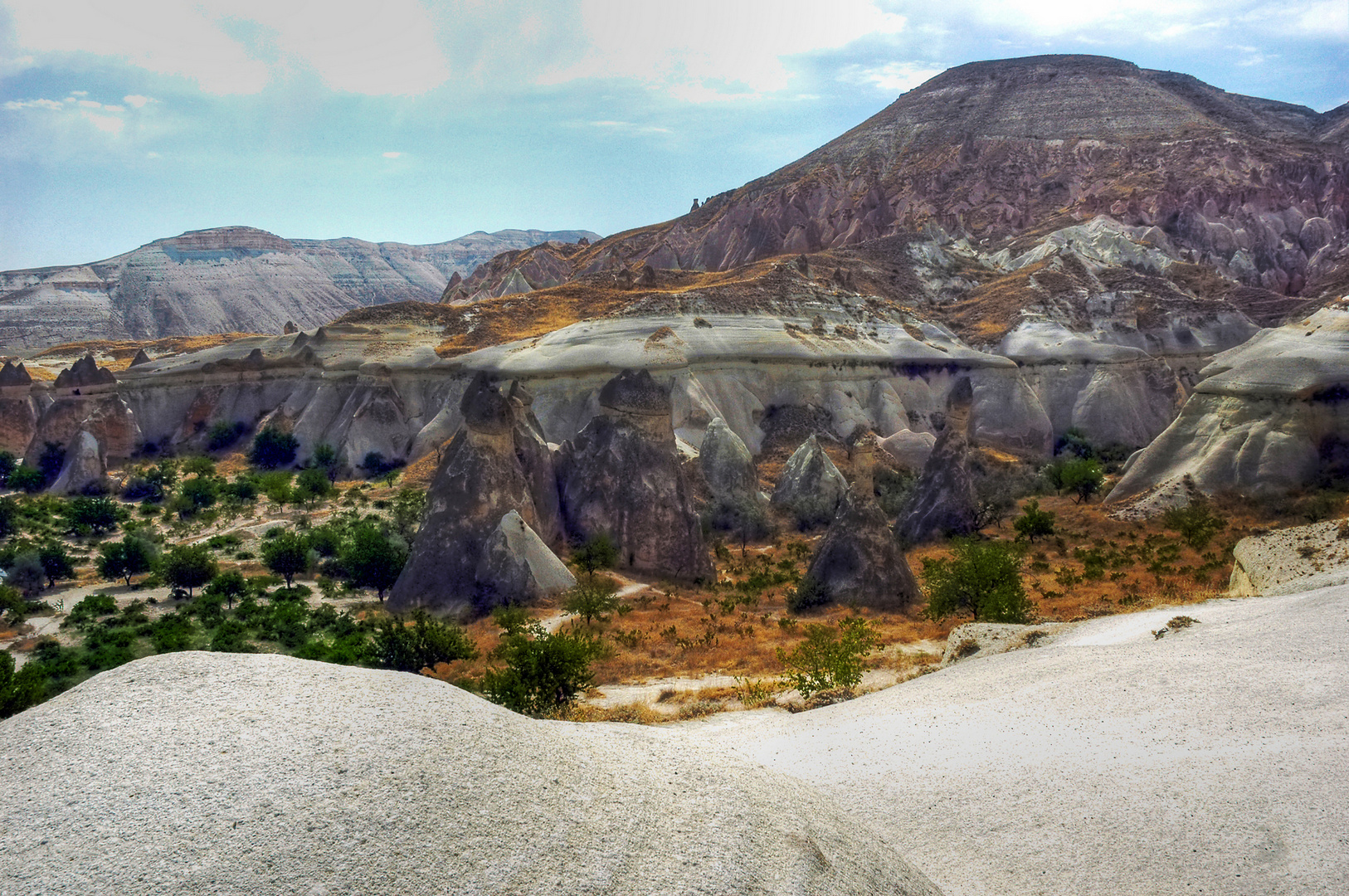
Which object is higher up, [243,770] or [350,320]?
[350,320]

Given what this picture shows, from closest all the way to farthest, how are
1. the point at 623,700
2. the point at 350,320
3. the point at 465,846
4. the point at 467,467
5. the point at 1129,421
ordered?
the point at 465,846 < the point at 623,700 < the point at 467,467 < the point at 1129,421 < the point at 350,320

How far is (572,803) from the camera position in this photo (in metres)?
6.50

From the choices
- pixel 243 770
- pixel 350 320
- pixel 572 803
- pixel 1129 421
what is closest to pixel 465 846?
pixel 572 803

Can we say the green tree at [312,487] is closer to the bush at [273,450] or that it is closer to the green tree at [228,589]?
the bush at [273,450]

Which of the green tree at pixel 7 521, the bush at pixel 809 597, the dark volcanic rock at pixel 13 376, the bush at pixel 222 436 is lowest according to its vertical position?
the bush at pixel 809 597

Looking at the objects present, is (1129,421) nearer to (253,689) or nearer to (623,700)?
(623,700)

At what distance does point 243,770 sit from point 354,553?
19.5 meters

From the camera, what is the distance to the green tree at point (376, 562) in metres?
24.0

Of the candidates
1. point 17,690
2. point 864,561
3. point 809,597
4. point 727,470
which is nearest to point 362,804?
point 17,690

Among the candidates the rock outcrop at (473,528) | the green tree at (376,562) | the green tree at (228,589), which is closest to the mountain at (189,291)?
the green tree at (228,589)

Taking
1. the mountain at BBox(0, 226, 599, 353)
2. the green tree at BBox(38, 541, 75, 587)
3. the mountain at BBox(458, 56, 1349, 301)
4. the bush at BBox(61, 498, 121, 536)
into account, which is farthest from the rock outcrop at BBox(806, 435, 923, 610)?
the mountain at BBox(0, 226, 599, 353)

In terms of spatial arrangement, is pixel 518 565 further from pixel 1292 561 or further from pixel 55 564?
pixel 1292 561

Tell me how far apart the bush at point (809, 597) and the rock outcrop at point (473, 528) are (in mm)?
6215

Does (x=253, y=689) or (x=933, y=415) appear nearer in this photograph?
(x=253, y=689)
